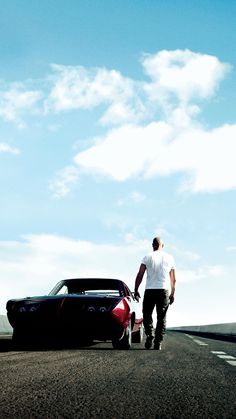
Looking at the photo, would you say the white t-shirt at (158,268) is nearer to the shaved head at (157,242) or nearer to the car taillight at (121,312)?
the shaved head at (157,242)

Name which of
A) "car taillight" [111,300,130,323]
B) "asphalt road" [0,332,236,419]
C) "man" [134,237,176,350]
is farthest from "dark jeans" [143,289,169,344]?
"asphalt road" [0,332,236,419]

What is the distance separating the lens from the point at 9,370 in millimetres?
5715

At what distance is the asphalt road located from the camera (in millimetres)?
3537

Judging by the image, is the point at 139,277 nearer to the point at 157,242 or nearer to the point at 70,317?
the point at 157,242

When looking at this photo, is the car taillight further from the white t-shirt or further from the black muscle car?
the white t-shirt

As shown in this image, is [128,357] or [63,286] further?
[63,286]

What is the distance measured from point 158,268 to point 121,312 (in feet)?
3.49

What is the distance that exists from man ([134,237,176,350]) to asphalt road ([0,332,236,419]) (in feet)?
8.11

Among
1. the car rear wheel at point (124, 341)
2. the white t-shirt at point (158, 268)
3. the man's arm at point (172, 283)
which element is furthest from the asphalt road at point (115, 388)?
the man's arm at point (172, 283)

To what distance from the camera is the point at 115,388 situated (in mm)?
4531

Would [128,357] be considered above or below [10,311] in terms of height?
below

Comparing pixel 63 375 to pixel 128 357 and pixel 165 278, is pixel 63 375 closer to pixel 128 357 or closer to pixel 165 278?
pixel 128 357

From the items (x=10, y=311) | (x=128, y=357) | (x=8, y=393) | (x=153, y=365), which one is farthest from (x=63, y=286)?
(x=8, y=393)

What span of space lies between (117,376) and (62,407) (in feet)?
5.83
